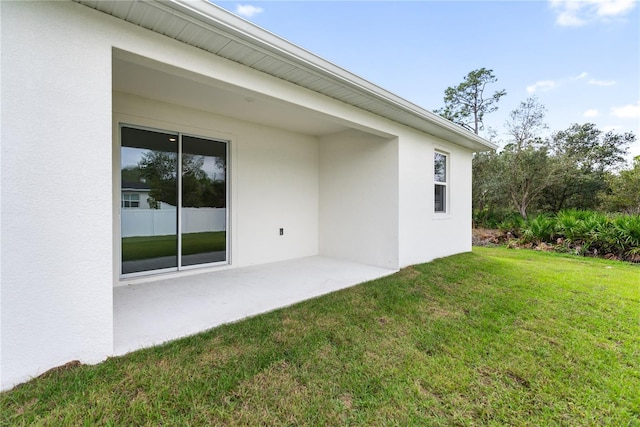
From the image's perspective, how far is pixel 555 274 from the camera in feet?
19.1

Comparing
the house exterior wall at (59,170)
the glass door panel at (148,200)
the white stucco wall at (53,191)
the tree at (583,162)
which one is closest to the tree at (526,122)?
the tree at (583,162)

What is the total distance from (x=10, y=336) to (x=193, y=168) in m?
3.74

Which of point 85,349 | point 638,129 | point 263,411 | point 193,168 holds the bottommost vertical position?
point 263,411

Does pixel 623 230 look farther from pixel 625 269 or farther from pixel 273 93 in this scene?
pixel 273 93

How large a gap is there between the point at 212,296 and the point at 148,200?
2.17 meters

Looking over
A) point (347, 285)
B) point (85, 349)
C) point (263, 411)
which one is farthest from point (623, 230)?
point (85, 349)

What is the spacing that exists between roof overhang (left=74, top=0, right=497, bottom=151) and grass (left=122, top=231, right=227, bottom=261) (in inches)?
134

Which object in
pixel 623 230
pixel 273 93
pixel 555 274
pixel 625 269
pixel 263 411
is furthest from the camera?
pixel 623 230

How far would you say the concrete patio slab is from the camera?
120 inches

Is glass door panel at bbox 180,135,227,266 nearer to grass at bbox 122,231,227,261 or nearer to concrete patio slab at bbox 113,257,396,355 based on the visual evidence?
grass at bbox 122,231,227,261

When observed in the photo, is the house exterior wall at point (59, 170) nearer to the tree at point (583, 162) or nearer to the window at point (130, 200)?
the window at point (130, 200)

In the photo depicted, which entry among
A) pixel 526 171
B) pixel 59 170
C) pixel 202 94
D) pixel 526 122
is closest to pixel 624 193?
A: pixel 526 171

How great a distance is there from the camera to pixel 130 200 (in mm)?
4699

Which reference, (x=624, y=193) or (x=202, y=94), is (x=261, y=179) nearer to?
(x=202, y=94)
